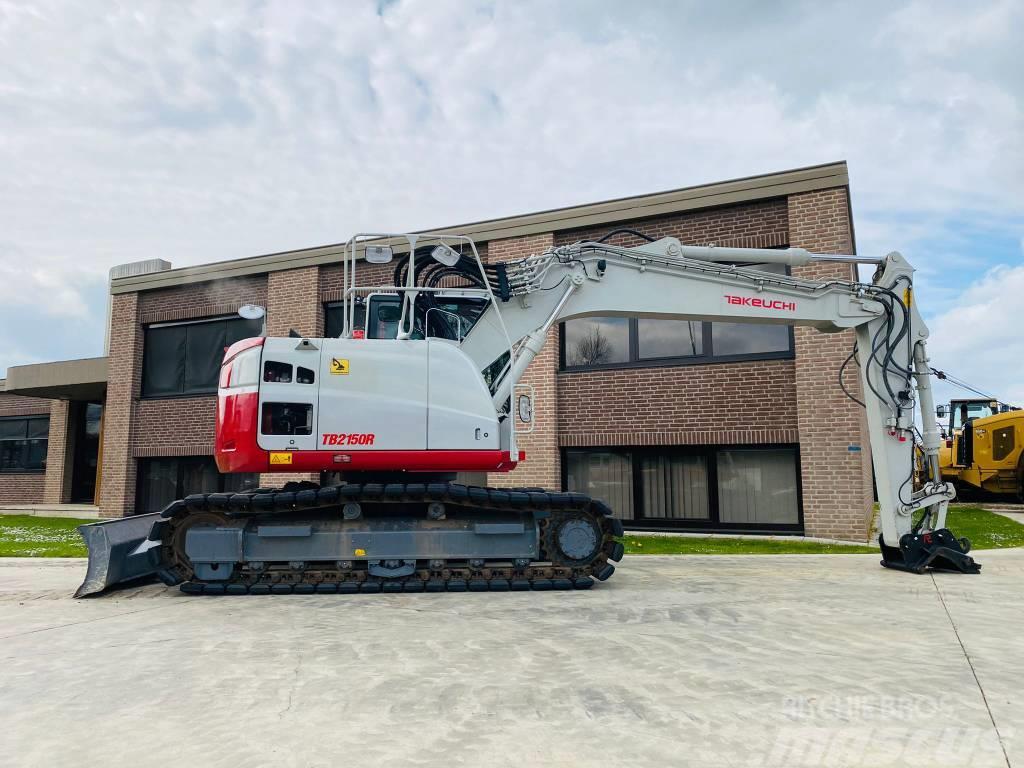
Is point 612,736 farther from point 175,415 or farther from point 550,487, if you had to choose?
point 175,415

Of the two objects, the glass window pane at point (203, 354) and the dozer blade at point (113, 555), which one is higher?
the glass window pane at point (203, 354)

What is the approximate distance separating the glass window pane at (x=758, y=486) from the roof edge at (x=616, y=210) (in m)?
4.27

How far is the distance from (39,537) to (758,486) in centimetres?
1273

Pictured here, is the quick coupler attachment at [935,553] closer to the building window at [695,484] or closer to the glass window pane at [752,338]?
the building window at [695,484]

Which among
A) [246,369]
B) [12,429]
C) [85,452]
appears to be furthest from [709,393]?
[12,429]

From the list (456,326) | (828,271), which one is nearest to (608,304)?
(456,326)

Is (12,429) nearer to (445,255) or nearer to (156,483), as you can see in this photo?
(156,483)

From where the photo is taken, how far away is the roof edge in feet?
37.5

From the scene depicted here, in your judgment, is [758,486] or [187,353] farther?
[187,353]

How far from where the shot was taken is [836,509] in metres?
11.0

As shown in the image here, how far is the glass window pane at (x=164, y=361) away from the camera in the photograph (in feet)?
53.2

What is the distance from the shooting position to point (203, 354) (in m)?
16.0

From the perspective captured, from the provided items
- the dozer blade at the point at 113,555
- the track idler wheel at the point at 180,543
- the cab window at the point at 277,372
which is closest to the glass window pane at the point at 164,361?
the dozer blade at the point at 113,555

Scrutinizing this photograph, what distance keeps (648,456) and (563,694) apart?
9164 mm
